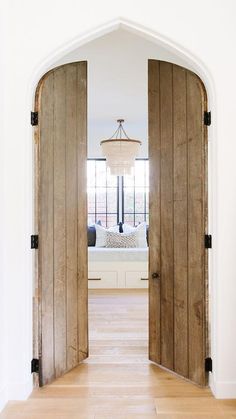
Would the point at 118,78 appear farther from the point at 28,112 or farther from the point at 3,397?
the point at 3,397

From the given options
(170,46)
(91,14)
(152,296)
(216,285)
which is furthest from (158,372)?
(91,14)

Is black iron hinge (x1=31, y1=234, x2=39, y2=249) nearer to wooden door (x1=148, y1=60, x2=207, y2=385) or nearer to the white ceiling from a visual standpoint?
wooden door (x1=148, y1=60, x2=207, y2=385)

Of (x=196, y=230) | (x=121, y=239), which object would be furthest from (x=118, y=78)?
(x=121, y=239)

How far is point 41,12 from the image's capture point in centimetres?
225

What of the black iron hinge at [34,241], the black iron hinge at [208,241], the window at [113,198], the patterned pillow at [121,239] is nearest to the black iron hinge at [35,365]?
the black iron hinge at [34,241]

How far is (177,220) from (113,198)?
14.5 feet

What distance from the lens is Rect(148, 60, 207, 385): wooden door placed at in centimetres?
237

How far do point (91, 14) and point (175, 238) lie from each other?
1.64m

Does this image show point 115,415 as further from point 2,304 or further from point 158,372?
point 2,304

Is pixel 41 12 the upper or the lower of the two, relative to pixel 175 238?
upper

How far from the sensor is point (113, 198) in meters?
6.90

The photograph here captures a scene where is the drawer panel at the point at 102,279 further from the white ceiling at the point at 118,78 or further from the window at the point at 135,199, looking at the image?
the white ceiling at the point at 118,78

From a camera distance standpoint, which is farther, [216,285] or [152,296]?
[152,296]

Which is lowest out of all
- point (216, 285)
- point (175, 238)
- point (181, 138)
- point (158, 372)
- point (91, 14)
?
point (158, 372)
